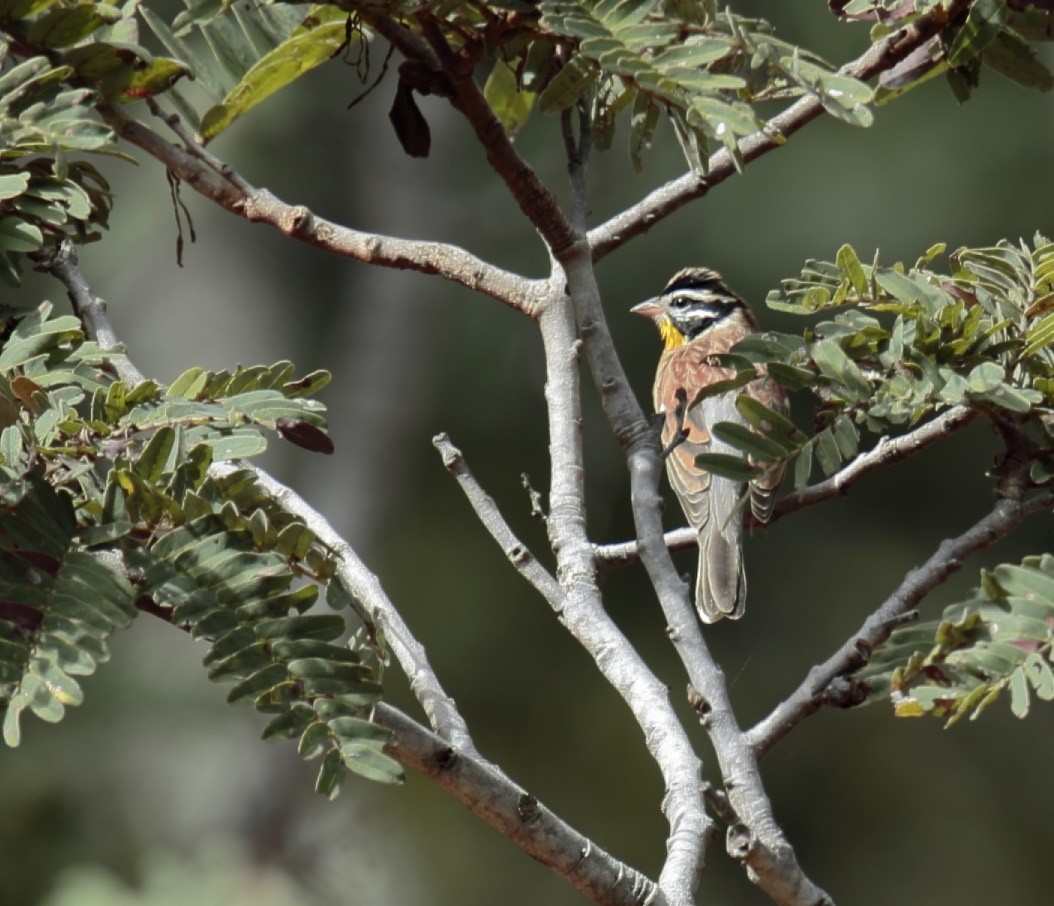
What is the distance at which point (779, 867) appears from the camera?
1821 mm

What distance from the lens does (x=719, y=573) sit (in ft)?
15.5

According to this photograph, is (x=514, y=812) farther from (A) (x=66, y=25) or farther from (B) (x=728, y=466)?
(A) (x=66, y=25)

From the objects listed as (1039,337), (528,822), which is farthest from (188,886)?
(1039,337)

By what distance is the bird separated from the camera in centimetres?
452

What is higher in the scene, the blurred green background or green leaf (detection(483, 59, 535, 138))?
green leaf (detection(483, 59, 535, 138))

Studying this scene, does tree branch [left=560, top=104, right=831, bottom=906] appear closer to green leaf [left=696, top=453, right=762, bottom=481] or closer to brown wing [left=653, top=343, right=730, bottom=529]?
green leaf [left=696, top=453, right=762, bottom=481]

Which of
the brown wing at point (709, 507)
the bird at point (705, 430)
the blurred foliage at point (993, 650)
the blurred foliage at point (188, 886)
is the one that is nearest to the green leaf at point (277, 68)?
the blurred foliage at point (993, 650)

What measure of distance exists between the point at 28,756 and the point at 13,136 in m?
5.93

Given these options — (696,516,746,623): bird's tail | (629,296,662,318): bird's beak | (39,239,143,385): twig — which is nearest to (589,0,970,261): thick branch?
(39,239,143,385): twig

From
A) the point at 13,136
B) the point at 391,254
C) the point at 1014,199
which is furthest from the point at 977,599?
the point at 1014,199

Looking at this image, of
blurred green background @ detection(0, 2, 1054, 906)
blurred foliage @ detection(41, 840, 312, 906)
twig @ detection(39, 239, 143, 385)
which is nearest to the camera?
twig @ detection(39, 239, 143, 385)

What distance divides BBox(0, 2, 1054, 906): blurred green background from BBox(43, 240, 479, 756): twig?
4.20 m

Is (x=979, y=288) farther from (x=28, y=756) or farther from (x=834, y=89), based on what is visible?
(x=28, y=756)

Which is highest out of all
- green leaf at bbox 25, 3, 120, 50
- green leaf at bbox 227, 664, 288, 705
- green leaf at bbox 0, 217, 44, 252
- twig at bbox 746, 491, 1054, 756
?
green leaf at bbox 25, 3, 120, 50
